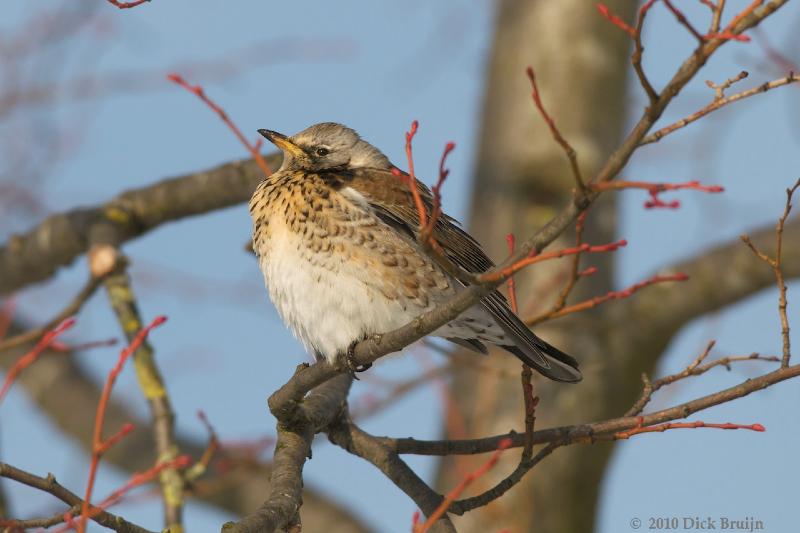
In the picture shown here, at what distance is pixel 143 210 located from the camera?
6121 mm

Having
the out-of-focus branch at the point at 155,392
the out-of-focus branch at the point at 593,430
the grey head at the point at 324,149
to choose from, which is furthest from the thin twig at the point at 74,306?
the out-of-focus branch at the point at 593,430

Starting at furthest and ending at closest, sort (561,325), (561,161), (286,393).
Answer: (561,161) < (561,325) < (286,393)

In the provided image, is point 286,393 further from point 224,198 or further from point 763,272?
point 763,272

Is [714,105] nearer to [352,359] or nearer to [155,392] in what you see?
[352,359]

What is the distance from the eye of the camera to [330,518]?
8531 millimetres

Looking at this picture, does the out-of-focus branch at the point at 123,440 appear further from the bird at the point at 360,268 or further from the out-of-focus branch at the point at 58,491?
the out-of-focus branch at the point at 58,491

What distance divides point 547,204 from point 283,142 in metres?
3.12

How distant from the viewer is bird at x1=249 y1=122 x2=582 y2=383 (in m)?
4.26

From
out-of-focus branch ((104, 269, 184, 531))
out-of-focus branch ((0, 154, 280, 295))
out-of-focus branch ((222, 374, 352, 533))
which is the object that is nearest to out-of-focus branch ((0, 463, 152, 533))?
out-of-focus branch ((222, 374, 352, 533))

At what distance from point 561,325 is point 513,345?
2.06m

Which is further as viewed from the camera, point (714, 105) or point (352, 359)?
point (352, 359)

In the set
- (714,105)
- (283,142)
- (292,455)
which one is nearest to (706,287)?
(283,142)

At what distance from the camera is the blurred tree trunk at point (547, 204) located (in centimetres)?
715

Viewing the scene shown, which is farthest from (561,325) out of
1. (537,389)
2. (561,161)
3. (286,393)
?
(286,393)
